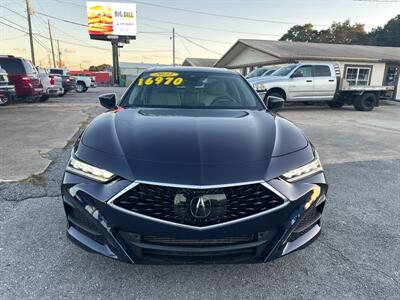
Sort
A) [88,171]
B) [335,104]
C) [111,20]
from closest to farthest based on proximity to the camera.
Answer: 1. [88,171]
2. [335,104]
3. [111,20]

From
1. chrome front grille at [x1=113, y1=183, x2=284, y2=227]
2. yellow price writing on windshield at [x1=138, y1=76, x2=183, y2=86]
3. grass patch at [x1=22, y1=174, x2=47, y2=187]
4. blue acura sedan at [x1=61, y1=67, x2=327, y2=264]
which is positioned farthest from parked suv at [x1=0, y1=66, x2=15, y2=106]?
chrome front grille at [x1=113, y1=183, x2=284, y2=227]

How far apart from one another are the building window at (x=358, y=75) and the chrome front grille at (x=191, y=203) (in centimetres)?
2171

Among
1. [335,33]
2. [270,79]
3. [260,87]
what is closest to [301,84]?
[270,79]

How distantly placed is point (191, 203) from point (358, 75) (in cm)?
2283

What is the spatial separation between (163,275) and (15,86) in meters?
13.1

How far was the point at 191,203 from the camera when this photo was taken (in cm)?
178

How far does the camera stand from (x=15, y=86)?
12.4 m

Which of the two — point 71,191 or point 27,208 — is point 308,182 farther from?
point 27,208

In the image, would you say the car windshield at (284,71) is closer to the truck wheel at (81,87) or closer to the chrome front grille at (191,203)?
the chrome front grille at (191,203)

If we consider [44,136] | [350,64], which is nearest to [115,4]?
[350,64]

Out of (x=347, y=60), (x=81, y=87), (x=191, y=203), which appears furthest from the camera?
(x=81, y=87)

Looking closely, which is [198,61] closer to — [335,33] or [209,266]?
[335,33]

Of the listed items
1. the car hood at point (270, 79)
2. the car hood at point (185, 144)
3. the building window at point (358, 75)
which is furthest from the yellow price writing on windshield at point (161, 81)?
the building window at point (358, 75)

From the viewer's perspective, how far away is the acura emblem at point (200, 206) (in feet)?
5.83
